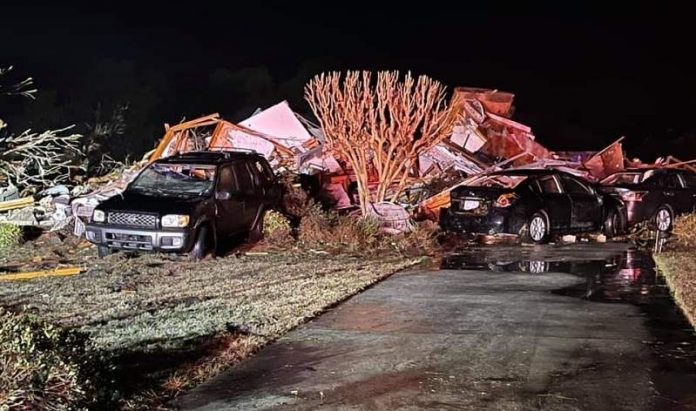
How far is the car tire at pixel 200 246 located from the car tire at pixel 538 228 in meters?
6.10

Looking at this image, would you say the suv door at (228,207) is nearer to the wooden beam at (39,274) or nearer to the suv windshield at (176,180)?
the suv windshield at (176,180)

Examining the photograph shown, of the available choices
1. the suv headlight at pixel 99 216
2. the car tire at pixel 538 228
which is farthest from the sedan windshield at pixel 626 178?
the suv headlight at pixel 99 216

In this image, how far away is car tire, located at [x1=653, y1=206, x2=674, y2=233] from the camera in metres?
18.6

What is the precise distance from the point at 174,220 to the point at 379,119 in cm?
629

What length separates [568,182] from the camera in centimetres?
1706

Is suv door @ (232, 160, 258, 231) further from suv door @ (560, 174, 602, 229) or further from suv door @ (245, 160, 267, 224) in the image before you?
suv door @ (560, 174, 602, 229)

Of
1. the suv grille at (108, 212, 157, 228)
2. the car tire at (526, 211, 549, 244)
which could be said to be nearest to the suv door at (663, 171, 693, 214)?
the car tire at (526, 211, 549, 244)

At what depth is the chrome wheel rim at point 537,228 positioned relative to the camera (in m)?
15.9

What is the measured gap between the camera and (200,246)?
13273 mm

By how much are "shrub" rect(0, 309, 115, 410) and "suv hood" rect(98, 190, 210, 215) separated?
722 cm

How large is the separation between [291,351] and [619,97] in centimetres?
5120

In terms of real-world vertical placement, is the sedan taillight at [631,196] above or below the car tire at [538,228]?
above

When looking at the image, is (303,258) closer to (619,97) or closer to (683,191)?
(683,191)

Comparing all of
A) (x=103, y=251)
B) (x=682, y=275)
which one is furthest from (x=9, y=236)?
(x=682, y=275)
